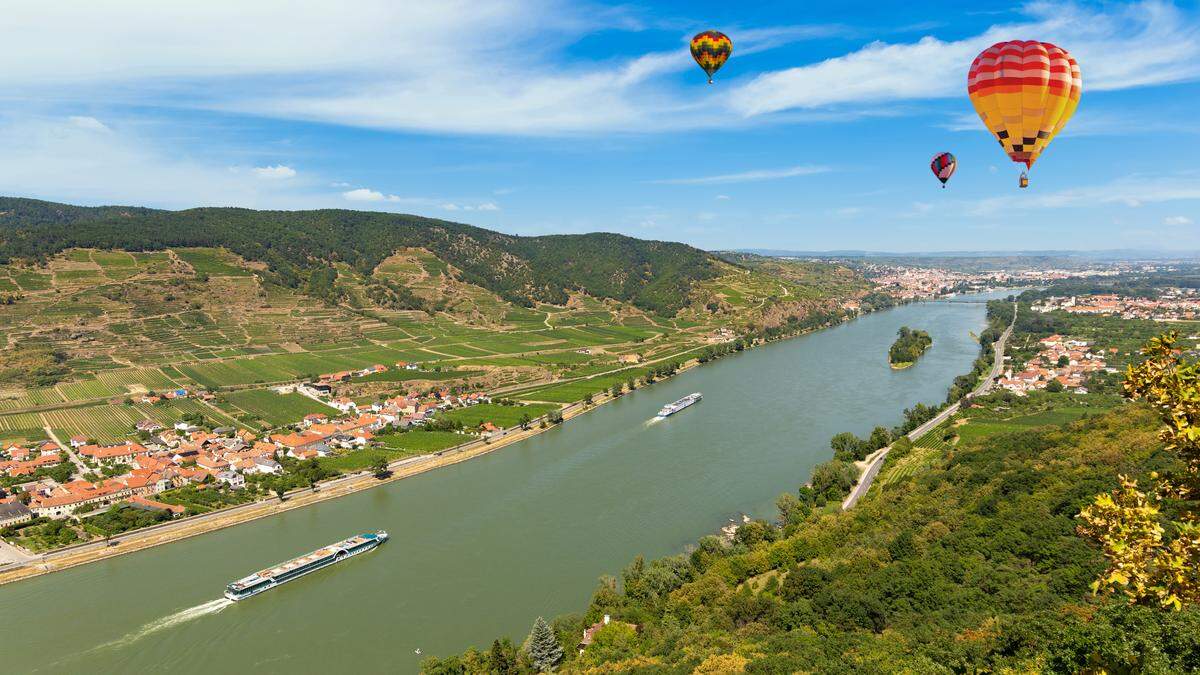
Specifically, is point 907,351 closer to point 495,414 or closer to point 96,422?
point 495,414

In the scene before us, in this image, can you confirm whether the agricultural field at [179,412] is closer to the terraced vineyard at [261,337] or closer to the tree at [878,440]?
the terraced vineyard at [261,337]

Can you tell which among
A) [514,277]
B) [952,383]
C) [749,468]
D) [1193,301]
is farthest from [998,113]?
[1193,301]

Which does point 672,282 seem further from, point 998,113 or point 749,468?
point 998,113

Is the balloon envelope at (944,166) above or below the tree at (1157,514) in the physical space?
above

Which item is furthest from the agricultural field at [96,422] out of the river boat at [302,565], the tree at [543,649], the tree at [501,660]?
the tree at [543,649]

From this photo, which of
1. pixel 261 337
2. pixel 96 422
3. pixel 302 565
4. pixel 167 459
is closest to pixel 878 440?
pixel 302 565

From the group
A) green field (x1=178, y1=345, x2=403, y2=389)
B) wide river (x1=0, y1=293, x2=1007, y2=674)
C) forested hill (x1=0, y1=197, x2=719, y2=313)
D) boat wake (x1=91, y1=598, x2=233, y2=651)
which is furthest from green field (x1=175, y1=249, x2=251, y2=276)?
boat wake (x1=91, y1=598, x2=233, y2=651)
